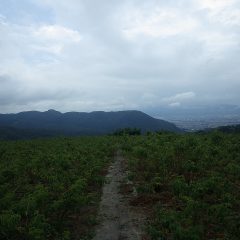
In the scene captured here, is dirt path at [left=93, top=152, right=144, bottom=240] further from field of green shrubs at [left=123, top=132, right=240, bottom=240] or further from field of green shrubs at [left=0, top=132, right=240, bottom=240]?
field of green shrubs at [left=123, top=132, right=240, bottom=240]

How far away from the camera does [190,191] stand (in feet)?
44.8

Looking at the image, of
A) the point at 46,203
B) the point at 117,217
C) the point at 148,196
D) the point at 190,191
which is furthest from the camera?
the point at 148,196

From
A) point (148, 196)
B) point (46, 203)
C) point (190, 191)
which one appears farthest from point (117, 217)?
point (190, 191)

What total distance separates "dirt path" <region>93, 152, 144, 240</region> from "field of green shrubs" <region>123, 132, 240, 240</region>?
44 cm

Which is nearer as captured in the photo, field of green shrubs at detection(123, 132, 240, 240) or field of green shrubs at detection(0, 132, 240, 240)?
field of green shrubs at detection(0, 132, 240, 240)

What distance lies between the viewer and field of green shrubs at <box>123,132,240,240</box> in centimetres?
1047

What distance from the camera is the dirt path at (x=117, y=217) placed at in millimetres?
10688

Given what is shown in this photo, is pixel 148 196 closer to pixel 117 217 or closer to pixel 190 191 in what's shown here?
pixel 190 191

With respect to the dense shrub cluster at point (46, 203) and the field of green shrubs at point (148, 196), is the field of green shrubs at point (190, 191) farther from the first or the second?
the dense shrub cluster at point (46, 203)

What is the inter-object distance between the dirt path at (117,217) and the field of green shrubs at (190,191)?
445mm

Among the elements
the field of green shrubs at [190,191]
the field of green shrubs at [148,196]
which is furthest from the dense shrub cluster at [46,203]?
the field of green shrubs at [190,191]

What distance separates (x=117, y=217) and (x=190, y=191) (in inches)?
114

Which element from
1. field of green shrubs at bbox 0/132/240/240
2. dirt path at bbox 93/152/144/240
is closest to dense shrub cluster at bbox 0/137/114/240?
field of green shrubs at bbox 0/132/240/240

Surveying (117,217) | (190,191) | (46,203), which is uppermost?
(190,191)
